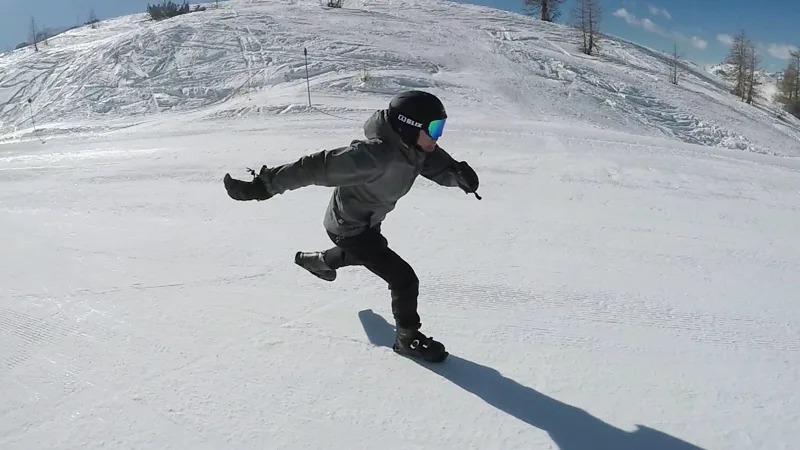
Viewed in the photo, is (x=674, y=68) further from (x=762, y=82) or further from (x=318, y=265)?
(x=318, y=265)

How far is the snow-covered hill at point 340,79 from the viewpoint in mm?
15805

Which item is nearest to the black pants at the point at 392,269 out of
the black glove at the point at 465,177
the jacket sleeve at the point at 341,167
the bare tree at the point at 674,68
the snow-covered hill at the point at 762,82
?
the jacket sleeve at the point at 341,167

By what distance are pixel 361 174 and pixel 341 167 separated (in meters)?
0.10

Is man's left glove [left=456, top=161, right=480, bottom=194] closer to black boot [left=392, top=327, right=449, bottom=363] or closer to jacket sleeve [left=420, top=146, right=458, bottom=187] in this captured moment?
jacket sleeve [left=420, top=146, right=458, bottom=187]

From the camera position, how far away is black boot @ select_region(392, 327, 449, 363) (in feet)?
9.83

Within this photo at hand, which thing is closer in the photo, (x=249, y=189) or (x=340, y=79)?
(x=249, y=189)

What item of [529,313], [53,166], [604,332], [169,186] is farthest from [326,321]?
[53,166]

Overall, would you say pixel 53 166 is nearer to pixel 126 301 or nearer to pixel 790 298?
pixel 126 301

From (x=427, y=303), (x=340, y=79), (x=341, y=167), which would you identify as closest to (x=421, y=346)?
(x=427, y=303)

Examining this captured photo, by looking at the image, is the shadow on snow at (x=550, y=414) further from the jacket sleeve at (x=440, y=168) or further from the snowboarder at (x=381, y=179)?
the jacket sleeve at (x=440, y=168)

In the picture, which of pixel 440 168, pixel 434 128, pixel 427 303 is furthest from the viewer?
pixel 427 303

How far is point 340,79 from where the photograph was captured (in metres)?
16.3

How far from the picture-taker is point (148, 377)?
2.80 meters

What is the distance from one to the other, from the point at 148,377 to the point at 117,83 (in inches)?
715
